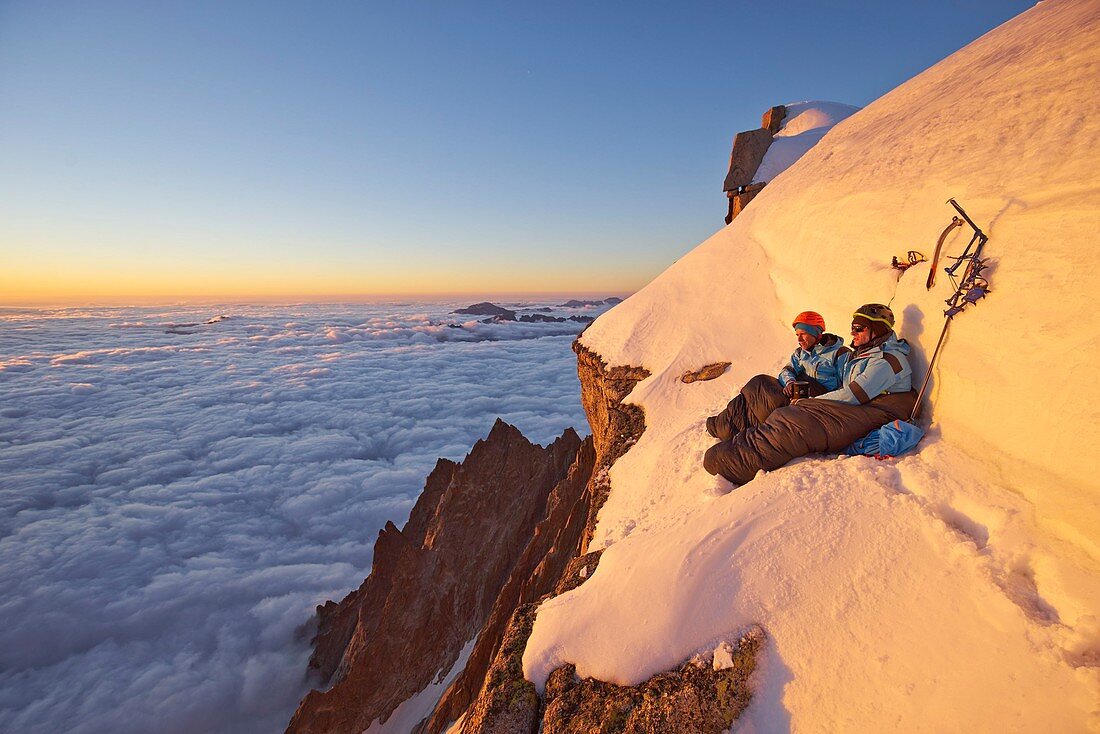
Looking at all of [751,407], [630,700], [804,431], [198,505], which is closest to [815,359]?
[751,407]

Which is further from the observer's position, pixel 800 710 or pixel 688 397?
pixel 688 397

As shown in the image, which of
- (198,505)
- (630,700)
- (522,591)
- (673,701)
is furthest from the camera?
(198,505)

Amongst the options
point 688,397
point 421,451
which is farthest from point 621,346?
point 421,451

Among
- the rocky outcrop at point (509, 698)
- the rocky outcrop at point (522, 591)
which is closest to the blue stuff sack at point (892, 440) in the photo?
the rocky outcrop at point (509, 698)

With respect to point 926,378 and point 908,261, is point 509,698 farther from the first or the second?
point 908,261

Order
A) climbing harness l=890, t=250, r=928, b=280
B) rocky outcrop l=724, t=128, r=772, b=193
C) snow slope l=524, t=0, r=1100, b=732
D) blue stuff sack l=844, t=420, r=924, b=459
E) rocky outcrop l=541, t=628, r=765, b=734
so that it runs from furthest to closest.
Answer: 1. rocky outcrop l=724, t=128, r=772, b=193
2. climbing harness l=890, t=250, r=928, b=280
3. blue stuff sack l=844, t=420, r=924, b=459
4. rocky outcrop l=541, t=628, r=765, b=734
5. snow slope l=524, t=0, r=1100, b=732

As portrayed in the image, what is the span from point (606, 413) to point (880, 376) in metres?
4.72

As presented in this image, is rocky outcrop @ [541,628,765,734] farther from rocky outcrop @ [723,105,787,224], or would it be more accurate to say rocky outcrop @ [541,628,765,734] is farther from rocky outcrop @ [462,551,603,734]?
rocky outcrop @ [723,105,787,224]

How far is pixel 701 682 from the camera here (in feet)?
8.02

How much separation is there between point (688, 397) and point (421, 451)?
235ft

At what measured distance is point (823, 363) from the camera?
4105 mm

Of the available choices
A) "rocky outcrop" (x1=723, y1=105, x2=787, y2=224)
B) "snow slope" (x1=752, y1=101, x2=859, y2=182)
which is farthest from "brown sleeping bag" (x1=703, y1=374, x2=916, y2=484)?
"snow slope" (x1=752, y1=101, x2=859, y2=182)

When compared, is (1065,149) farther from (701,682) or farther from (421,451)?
(421,451)

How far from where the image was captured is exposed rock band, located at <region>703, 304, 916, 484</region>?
3363 mm
